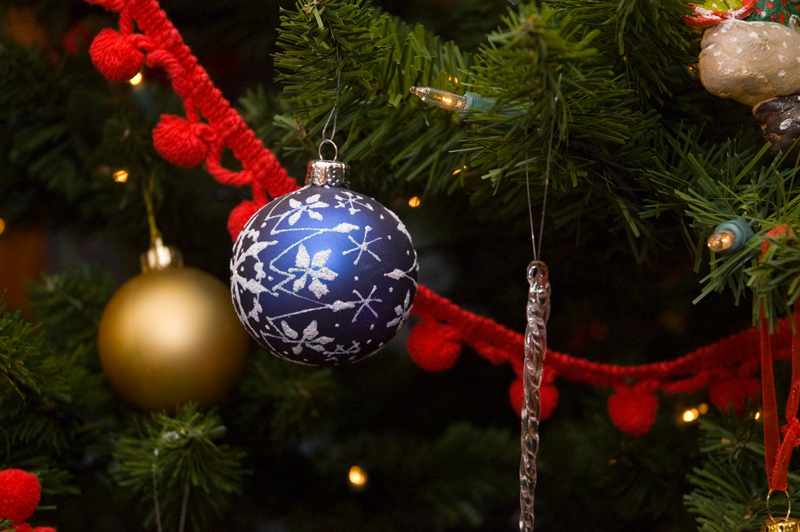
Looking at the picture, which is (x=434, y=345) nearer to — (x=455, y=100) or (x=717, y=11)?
(x=455, y=100)

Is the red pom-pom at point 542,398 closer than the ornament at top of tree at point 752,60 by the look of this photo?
No

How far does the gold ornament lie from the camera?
626 mm

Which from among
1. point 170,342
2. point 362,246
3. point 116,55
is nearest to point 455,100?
point 362,246

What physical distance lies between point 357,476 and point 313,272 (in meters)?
0.39

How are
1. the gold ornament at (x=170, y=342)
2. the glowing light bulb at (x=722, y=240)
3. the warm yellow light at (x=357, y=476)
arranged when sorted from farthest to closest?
1. the warm yellow light at (x=357, y=476)
2. the gold ornament at (x=170, y=342)
3. the glowing light bulb at (x=722, y=240)

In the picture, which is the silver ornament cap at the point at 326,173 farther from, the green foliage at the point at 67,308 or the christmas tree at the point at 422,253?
the green foliage at the point at 67,308

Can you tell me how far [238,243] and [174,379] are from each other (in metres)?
0.22

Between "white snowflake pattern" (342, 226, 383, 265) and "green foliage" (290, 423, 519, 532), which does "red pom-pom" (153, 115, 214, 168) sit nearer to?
"white snowflake pattern" (342, 226, 383, 265)

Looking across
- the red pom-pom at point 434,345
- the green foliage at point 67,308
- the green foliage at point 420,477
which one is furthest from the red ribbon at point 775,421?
the green foliage at point 67,308

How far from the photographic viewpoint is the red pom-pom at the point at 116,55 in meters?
0.49

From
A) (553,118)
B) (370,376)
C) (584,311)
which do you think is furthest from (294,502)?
(553,118)

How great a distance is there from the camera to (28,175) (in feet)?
2.36

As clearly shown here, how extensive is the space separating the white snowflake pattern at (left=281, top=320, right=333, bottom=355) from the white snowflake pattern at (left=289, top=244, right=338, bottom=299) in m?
0.02

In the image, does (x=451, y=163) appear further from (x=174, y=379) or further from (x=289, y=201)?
(x=174, y=379)
